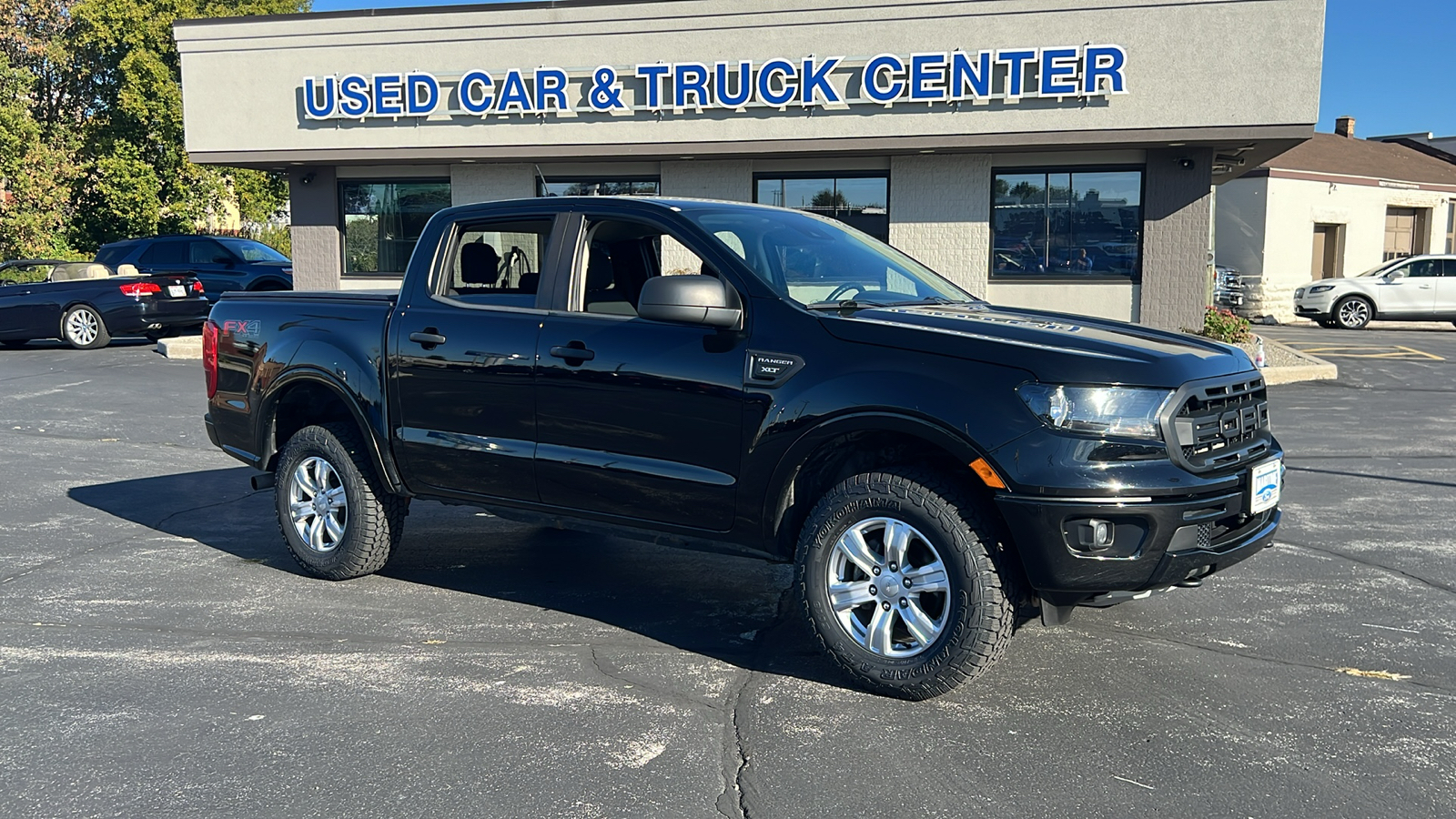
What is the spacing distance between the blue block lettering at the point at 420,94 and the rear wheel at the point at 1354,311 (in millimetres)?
19567

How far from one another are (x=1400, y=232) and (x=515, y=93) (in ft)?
86.1

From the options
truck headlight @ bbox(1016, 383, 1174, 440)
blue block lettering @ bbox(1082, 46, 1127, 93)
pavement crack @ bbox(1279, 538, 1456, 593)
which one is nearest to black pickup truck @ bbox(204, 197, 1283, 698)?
truck headlight @ bbox(1016, 383, 1174, 440)

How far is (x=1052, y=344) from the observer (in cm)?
435

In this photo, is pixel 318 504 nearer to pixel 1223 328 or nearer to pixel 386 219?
pixel 386 219

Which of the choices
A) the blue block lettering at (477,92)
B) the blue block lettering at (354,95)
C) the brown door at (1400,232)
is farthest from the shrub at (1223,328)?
the brown door at (1400,232)

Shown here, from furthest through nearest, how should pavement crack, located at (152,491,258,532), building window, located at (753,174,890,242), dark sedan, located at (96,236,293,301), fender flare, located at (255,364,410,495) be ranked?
1. dark sedan, located at (96,236,293,301)
2. building window, located at (753,174,890,242)
3. pavement crack, located at (152,491,258,532)
4. fender flare, located at (255,364,410,495)

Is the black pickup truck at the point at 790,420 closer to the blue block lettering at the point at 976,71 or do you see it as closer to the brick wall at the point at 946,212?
the blue block lettering at the point at 976,71

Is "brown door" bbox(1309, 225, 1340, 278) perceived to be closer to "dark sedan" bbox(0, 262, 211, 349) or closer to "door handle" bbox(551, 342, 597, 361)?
"dark sedan" bbox(0, 262, 211, 349)

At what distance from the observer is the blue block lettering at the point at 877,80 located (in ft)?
54.5

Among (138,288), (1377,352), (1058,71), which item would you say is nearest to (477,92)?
(138,288)

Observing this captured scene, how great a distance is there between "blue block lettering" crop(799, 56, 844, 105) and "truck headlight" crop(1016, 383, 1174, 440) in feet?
43.9

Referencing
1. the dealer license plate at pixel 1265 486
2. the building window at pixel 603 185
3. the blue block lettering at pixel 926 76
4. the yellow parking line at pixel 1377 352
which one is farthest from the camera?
the yellow parking line at pixel 1377 352

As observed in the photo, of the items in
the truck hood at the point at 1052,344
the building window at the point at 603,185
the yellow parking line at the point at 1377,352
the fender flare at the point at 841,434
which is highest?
the building window at the point at 603,185

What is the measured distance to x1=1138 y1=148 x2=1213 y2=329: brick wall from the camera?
16359 mm
